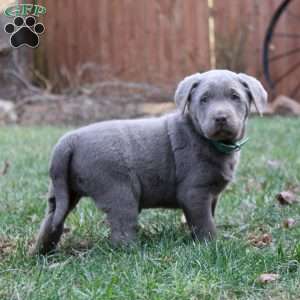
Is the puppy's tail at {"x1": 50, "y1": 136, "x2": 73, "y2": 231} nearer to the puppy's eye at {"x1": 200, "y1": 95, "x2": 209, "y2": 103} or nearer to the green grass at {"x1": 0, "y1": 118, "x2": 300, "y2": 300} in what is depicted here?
the green grass at {"x1": 0, "y1": 118, "x2": 300, "y2": 300}

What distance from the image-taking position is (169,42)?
12758mm

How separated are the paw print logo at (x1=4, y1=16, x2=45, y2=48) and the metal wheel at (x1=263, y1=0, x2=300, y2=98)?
870 centimetres

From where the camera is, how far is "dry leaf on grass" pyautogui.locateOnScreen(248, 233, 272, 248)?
3.67 m

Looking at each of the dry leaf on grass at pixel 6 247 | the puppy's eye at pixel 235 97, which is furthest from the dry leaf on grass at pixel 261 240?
the dry leaf on grass at pixel 6 247

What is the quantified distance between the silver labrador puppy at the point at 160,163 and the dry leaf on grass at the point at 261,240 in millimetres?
253

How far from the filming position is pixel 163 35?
41.9 ft

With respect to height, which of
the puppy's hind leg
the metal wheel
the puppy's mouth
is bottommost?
the metal wheel

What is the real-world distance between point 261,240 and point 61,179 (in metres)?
1.11

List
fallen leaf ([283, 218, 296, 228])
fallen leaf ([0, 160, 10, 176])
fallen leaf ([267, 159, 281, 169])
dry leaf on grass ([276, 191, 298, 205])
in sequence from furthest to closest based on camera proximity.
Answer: fallen leaf ([0, 160, 10, 176]), fallen leaf ([267, 159, 281, 169]), dry leaf on grass ([276, 191, 298, 205]), fallen leaf ([283, 218, 296, 228])

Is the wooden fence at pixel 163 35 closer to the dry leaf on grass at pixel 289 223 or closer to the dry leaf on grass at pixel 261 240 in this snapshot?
the dry leaf on grass at pixel 289 223

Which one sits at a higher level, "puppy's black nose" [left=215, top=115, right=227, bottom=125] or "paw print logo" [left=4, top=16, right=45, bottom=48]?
"paw print logo" [left=4, top=16, right=45, bottom=48]

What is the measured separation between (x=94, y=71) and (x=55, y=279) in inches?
389

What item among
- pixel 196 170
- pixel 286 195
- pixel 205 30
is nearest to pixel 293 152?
pixel 286 195

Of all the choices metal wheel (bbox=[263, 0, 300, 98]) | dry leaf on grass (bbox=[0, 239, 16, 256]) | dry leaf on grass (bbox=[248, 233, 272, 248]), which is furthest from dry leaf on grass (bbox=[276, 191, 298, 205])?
metal wheel (bbox=[263, 0, 300, 98])
